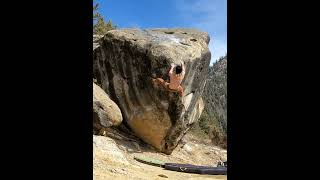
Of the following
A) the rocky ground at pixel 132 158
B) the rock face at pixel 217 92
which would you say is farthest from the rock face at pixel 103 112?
the rock face at pixel 217 92

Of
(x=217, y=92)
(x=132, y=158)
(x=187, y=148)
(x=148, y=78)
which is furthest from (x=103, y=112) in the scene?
(x=217, y=92)

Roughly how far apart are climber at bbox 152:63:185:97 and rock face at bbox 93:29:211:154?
13cm

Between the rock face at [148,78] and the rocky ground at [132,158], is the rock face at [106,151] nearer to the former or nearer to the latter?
the rocky ground at [132,158]

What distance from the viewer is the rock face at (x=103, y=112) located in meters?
11.9

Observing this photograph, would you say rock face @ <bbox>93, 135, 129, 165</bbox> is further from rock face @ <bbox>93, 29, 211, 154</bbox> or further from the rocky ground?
rock face @ <bbox>93, 29, 211, 154</bbox>

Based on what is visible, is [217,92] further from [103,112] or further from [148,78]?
[103,112]

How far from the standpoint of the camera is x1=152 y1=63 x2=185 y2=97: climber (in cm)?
1327

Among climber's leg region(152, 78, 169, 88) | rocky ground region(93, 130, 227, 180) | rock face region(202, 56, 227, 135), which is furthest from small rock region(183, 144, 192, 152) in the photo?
rock face region(202, 56, 227, 135)
